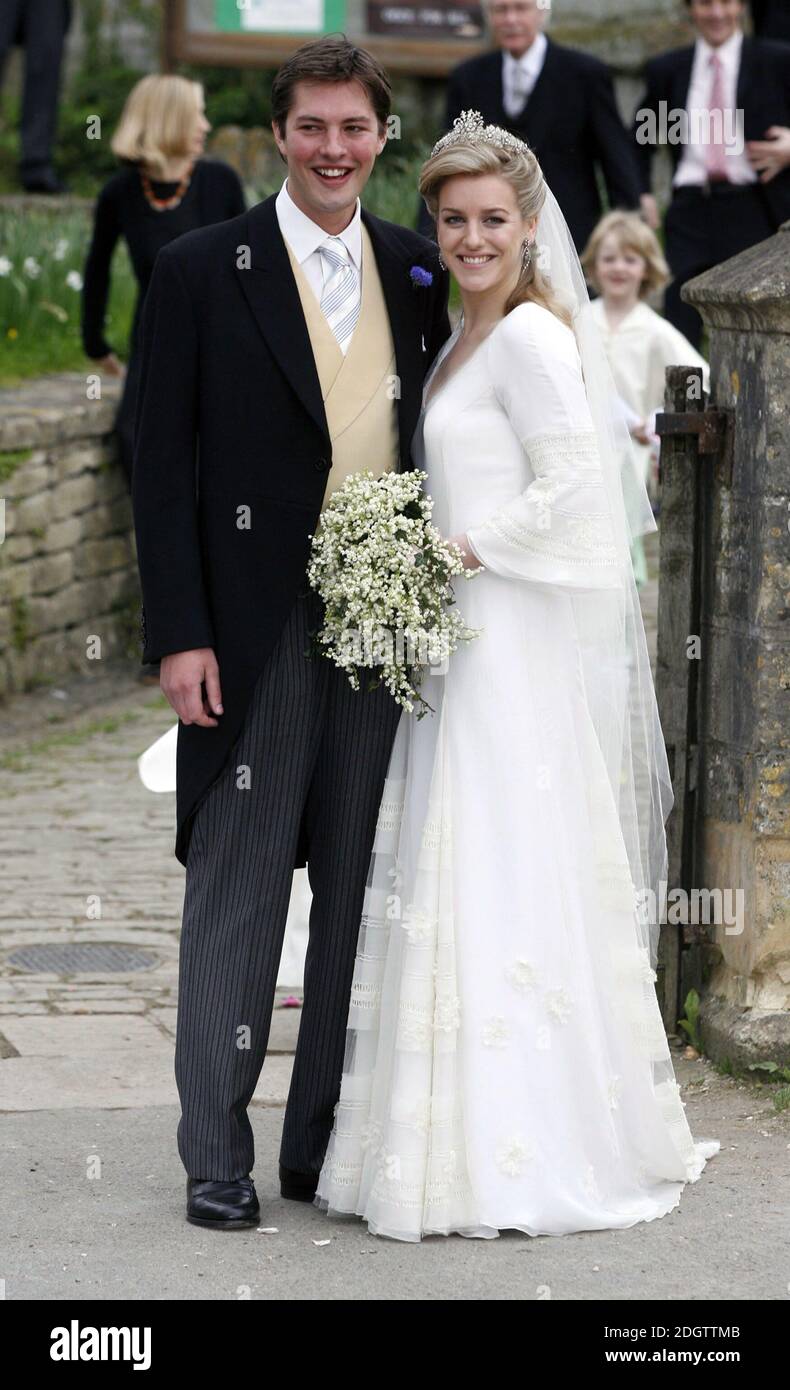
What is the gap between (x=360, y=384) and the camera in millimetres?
3902

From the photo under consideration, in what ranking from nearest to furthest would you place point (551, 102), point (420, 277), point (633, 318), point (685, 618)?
point (420, 277), point (685, 618), point (633, 318), point (551, 102)

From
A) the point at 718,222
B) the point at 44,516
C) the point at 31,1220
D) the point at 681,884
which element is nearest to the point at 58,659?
the point at 44,516

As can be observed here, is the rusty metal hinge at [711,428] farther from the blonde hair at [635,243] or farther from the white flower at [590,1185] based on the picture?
the blonde hair at [635,243]

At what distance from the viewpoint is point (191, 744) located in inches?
156

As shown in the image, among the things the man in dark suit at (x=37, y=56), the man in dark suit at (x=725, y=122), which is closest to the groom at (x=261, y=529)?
the man in dark suit at (x=725, y=122)

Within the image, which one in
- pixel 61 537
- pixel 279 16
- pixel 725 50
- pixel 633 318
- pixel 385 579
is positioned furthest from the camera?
pixel 279 16

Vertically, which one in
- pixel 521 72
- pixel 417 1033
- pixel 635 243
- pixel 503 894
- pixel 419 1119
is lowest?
pixel 419 1119

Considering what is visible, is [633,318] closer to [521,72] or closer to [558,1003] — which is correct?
[521,72]

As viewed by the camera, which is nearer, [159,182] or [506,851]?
[506,851]

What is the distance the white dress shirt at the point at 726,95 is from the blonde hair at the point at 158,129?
201cm

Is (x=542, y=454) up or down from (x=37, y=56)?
down

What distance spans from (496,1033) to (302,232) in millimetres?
1512

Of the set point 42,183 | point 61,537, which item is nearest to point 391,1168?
point 61,537

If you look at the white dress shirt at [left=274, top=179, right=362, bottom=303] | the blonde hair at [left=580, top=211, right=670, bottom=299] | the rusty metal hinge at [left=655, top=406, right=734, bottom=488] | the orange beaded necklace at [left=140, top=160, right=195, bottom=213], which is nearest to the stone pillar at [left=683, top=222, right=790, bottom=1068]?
the rusty metal hinge at [left=655, top=406, right=734, bottom=488]
